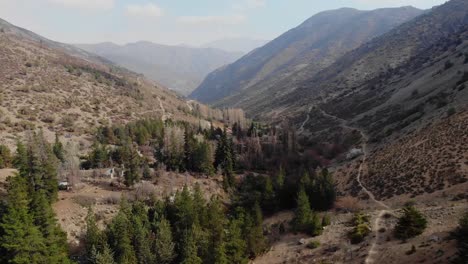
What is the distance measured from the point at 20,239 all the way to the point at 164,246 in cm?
1451

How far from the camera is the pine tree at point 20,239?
34938 mm

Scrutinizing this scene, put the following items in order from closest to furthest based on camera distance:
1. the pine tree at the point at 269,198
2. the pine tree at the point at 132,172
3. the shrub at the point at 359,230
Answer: the shrub at the point at 359,230 → the pine tree at the point at 132,172 → the pine tree at the point at 269,198

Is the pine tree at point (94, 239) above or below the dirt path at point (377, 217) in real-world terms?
above

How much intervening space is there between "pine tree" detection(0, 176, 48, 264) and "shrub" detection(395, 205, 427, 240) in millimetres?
36827

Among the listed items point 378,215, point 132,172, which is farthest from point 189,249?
point 378,215

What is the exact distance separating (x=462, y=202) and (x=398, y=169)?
57.1 feet

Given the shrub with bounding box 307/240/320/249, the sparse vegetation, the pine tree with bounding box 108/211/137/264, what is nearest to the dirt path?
the shrub with bounding box 307/240/320/249

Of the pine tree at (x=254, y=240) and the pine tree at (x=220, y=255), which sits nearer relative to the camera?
the pine tree at (x=220, y=255)

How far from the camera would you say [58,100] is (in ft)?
387

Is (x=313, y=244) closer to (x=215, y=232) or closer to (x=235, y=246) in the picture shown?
(x=235, y=246)

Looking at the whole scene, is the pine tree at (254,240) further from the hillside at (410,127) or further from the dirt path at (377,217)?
the hillside at (410,127)

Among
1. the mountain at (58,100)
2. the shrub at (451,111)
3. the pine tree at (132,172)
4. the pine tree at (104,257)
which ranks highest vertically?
the mountain at (58,100)

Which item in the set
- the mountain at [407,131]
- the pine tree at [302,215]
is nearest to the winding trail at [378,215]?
the mountain at [407,131]

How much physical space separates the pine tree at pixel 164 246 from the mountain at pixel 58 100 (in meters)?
56.3
